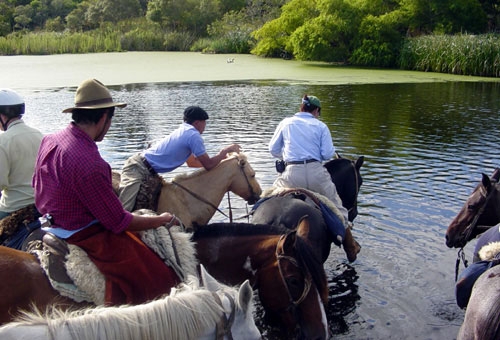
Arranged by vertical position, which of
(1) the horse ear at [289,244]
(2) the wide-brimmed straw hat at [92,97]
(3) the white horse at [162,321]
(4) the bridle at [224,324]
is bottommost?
(1) the horse ear at [289,244]

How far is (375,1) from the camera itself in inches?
1403

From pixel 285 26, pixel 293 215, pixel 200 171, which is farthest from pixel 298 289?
pixel 285 26

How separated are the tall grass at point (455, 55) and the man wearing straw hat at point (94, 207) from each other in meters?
28.0

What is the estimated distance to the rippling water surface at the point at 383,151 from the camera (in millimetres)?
6195

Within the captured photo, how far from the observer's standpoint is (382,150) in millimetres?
13102

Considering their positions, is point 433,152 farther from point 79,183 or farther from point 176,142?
point 79,183

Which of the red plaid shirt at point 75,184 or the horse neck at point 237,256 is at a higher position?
the red plaid shirt at point 75,184

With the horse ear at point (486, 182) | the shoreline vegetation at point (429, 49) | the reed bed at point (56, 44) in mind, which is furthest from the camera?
the reed bed at point (56, 44)

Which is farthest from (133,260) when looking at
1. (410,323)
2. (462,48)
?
(462,48)

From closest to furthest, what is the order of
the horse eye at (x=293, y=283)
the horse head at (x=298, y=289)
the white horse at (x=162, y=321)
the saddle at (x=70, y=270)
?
the white horse at (x=162, y=321), the saddle at (x=70, y=270), the horse head at (x=298, y=289), the horse eye at (x=293, y=283)

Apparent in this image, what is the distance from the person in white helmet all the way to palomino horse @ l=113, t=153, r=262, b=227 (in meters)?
1.37

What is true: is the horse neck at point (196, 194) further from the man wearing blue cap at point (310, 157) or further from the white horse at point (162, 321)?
the white horse at point (162, 321)

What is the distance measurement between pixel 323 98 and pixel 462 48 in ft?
40.1

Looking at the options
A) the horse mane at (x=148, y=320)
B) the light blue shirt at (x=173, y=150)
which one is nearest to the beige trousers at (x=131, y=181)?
the light blue shirt at (x=173, y=150)
